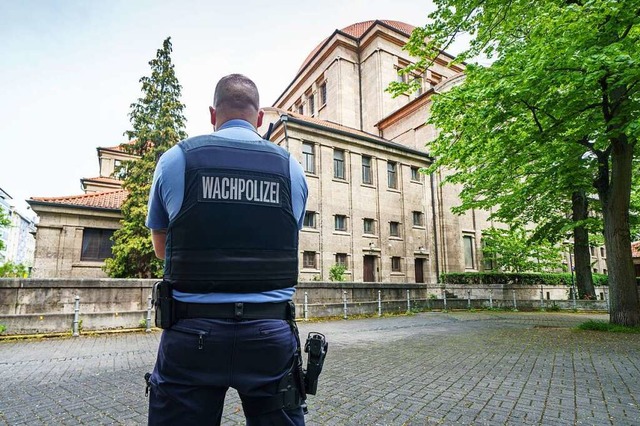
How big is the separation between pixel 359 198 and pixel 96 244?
17.0 m

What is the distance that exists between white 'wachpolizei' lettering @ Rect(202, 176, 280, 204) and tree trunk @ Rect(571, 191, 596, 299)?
2345cm

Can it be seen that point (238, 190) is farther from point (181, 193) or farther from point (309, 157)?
point (309, 157)

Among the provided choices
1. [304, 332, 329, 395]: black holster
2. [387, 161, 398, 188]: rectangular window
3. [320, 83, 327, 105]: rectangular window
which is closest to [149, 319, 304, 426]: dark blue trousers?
[304, 332, 329, 395]: black holster

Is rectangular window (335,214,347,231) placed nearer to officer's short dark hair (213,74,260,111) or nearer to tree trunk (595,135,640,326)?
tree trunk (595,135,640,326)

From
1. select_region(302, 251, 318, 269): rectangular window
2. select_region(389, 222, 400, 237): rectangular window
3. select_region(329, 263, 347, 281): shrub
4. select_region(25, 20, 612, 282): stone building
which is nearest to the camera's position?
select_region(25, 20, 612, 282): stone building

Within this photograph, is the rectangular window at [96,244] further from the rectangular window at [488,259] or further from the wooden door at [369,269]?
the rectangular window at [488,259]

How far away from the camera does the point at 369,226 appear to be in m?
27.0

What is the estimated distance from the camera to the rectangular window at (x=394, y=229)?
28.0m

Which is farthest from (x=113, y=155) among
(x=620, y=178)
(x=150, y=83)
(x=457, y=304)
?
(x=620, y=178)

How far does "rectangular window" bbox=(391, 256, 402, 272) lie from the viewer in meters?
27.4

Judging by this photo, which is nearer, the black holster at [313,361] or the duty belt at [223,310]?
the duty belt at [223,310]

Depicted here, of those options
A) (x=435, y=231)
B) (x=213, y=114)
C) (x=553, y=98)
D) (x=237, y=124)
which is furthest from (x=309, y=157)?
(x=237, y=124)

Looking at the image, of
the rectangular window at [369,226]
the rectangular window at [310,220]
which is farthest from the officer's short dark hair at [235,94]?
the rectangular window at [369,226]

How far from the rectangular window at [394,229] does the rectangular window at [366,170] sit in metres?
3.56
